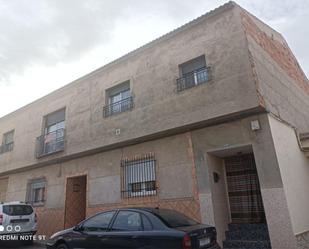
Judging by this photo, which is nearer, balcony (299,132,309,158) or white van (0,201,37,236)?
balcony (299,132,309,158)

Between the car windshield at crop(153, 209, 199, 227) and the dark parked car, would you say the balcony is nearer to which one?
the dark parked car

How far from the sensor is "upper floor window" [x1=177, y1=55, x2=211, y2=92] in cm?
853

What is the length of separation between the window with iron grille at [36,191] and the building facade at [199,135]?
70 cm

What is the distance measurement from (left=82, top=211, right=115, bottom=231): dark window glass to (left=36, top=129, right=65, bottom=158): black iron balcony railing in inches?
265

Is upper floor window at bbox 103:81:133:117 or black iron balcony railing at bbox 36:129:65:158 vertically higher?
upper floor window at bbox 103:81:133:117

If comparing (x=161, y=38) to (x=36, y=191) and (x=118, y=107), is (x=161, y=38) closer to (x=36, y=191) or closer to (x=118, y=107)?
(x=118, y=107)

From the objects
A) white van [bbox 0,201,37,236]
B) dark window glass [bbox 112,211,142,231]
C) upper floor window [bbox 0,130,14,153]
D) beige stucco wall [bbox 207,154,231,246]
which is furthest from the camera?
upper floor window [bbox 0,130,14,153]

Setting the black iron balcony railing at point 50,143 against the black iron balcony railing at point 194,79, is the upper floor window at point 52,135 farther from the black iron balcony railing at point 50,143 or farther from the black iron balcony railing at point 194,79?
the black iron balcony railing at point 194,79

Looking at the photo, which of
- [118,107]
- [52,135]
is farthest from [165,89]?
[52,135]

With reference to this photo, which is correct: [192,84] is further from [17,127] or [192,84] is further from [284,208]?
[17,127]

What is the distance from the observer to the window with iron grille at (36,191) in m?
13.2

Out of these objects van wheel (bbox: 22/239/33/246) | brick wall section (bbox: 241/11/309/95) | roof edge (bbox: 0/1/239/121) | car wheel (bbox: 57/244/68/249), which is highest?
roof edge (bbox: 0/1/239/121)

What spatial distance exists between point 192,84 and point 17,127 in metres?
11.8

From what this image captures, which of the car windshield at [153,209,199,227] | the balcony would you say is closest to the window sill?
the car windshield at [153,209,199,227]
